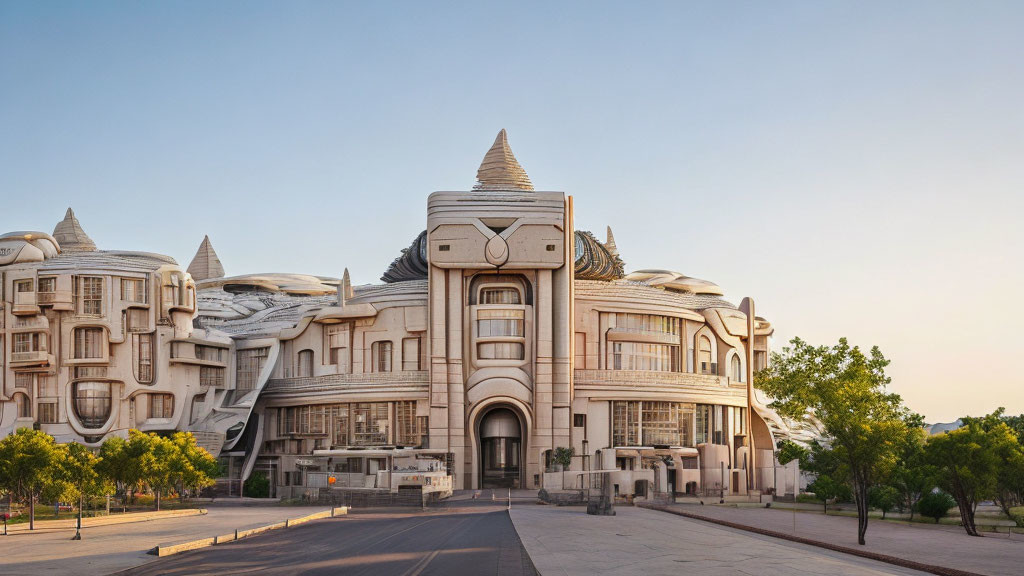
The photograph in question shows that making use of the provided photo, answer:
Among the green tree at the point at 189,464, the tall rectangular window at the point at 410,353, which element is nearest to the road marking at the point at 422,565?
the green tree at the point at 189,464

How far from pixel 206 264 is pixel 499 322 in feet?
238

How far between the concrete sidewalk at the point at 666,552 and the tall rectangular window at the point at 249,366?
55865 mm

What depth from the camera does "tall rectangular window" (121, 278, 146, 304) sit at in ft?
304

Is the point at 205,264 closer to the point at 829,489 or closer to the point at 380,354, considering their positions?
the point at 380,354

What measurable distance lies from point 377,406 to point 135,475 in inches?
1214

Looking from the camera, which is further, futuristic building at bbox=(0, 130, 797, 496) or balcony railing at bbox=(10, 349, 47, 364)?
futuristic building at bbox=(0, 130, 797, 496)

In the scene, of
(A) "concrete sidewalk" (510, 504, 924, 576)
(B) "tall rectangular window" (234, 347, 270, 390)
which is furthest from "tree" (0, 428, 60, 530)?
(B) "tall rectangular window" (234, 347, 270, 390)

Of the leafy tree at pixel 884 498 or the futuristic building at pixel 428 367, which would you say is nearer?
the leafy tree at pixel 884 498

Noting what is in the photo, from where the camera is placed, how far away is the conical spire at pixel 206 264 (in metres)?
152

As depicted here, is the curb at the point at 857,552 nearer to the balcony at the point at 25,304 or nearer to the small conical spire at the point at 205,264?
the balcony at the point at 25,304

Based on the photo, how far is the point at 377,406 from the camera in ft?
316

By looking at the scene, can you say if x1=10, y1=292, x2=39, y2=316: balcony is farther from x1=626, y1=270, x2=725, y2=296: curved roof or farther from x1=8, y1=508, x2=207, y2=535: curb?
x1=626, y1=270, x2=725, y2=296: curved roof

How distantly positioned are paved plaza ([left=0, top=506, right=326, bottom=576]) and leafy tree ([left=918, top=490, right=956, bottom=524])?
35003 millimetres

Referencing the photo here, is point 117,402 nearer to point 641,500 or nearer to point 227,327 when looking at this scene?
point 227,327
